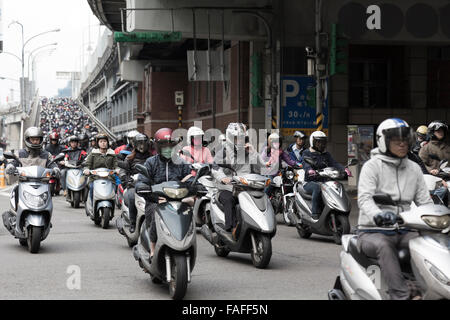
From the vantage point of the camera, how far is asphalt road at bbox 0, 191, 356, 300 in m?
7.95

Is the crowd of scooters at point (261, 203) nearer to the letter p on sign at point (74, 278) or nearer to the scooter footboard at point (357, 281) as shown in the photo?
the scooter footboard at point (357, 281)

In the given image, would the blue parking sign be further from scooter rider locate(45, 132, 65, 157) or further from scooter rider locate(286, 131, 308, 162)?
scooter rider locate(45, 132, 65, 157)

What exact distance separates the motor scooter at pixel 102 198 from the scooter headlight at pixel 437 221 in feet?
31.1

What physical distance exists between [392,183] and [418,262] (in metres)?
0.86

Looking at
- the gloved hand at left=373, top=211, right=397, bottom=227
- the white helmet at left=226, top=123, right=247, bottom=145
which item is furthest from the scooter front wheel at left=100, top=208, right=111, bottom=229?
the gloved hand at left=373, top=211, right=397, bottom=227

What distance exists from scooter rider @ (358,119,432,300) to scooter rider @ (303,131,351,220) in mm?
6207

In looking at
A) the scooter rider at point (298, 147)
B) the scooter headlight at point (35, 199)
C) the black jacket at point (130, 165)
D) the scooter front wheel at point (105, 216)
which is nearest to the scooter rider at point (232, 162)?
the black jacket at point (130, 165)

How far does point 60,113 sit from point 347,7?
82.0m

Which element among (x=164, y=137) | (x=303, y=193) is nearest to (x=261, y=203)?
(x=164, y=137)

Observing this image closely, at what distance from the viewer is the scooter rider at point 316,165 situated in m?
12.7

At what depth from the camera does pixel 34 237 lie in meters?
11.0

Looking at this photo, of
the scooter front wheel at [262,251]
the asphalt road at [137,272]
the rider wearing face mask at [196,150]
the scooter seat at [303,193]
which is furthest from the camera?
the rider wearing face mask at [196,150]

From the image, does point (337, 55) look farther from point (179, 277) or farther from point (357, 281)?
point (357, 281)

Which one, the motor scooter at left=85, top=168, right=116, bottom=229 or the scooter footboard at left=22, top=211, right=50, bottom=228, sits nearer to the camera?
the scooter footboard at left=22, top=211, right=50, bottom=228
